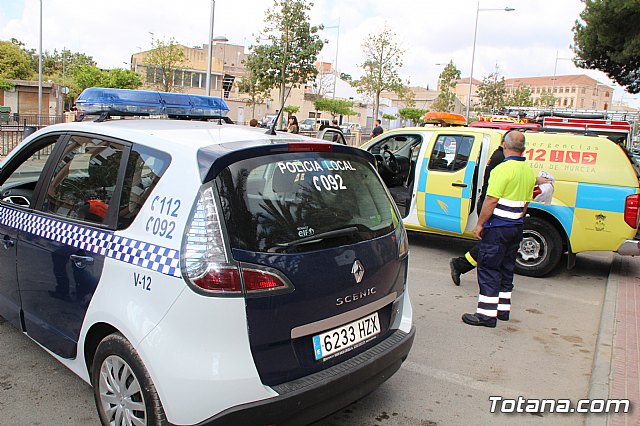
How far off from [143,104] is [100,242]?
2.37 m

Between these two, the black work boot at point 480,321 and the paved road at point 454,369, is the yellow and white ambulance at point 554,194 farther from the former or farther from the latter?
the black work boot at point 480,321

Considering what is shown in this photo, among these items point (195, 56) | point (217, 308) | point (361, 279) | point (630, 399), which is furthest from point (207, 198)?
point (195, 56)

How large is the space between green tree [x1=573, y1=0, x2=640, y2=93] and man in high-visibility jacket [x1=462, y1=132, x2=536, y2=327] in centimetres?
1388

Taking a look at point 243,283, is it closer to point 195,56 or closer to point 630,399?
point 630,399

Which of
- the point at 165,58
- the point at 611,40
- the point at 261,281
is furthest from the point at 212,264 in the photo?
the point at 165,58

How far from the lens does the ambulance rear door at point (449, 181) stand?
292 inches

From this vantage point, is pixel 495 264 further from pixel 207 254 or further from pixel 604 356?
pixel 207 254

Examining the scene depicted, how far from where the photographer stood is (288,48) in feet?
82.9

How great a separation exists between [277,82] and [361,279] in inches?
954

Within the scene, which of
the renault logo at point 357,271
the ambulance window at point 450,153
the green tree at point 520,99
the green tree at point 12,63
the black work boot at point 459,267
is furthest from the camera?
the green tree at point 520,99

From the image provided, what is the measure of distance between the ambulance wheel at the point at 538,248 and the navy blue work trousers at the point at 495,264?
198 centimetres

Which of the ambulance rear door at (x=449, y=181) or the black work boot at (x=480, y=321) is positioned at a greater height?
the ambulance rear door at (x=449, y=181)

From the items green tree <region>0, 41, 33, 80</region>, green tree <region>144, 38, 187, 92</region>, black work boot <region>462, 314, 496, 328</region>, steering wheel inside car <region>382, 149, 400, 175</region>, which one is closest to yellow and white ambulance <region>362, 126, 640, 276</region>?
steering wheel inside car <region>382, 149, 400, 175</region>

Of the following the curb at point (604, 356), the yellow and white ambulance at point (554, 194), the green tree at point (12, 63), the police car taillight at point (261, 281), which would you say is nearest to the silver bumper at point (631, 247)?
the yellow and white ambulance at point (554, 194)
